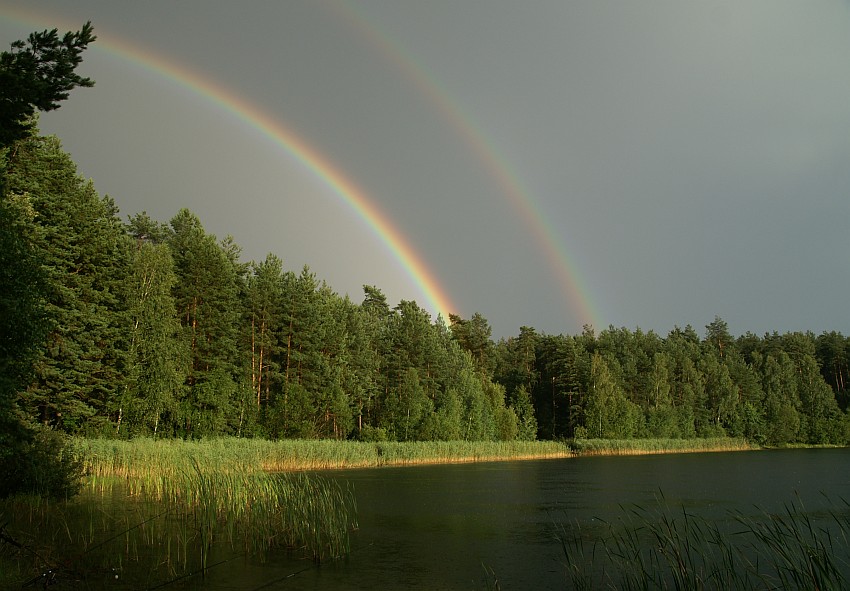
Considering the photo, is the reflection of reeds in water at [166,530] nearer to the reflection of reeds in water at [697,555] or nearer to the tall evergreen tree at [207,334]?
the reflection of reeds in water at [697,555]

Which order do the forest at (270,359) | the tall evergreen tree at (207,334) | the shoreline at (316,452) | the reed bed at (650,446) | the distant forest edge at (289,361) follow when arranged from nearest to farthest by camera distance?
the shoreline at (316,452), the forest at (270,359), the distant forest edge at (289,361), the tall evergreen tree at (207,334), the reed bed at (650,446)

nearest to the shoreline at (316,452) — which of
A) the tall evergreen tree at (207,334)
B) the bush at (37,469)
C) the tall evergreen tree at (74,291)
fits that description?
the bush at (37,469)

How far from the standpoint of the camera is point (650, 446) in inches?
2933

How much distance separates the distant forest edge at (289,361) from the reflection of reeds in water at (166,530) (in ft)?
12.6

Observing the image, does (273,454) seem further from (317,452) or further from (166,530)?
(166,530)

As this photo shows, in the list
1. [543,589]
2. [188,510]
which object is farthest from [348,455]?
[543,589]

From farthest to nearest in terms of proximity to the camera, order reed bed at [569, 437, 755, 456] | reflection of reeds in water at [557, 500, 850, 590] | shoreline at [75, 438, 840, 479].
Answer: reed bed at [569, 437, 755, 456]
shoreline at [75, 438, 840, 479]
reflection of reeds in water at [557, 500, 850, 590]

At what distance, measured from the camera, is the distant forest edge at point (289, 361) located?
3216 centimetres

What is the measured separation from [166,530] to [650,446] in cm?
6833

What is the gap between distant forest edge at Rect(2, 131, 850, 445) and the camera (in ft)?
105

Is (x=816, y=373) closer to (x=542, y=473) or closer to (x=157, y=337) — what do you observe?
(x=542, y=473)

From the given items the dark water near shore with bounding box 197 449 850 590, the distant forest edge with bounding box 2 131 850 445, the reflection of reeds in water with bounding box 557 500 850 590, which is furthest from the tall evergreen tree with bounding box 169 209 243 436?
the reflection of reeds in water with bounding box 557 500 850 590

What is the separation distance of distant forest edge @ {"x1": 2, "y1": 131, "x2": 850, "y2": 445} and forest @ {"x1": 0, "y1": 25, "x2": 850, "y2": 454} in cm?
15

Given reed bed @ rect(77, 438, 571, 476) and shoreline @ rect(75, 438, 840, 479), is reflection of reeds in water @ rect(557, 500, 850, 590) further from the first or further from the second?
shoreline @ rect(75, 438, 840, 479)
